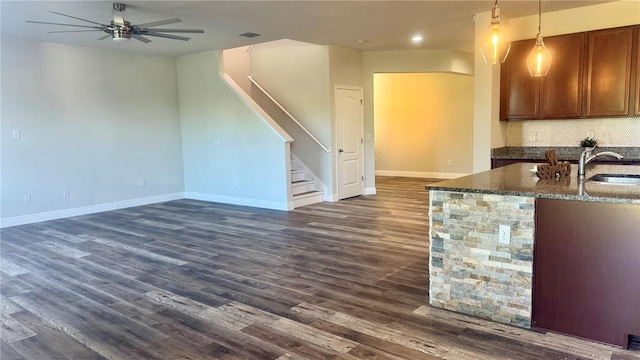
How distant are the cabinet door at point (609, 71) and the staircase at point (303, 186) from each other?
4166 millimetres

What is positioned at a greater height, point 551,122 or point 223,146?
point 551,122

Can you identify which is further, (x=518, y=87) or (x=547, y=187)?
(x=518, y=87)

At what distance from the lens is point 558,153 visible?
5281mm

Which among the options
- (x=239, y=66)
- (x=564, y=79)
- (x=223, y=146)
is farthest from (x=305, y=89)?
(x=564, y=79)

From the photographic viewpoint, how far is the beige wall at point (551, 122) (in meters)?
4.66

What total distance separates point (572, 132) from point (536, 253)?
3.36 metres

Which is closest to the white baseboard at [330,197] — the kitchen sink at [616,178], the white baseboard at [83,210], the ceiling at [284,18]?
the ceiling at [284,18]

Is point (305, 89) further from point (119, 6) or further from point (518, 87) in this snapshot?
point (119, 6)

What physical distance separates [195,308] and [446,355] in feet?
5.83

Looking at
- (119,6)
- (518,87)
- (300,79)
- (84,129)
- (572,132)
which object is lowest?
(572,132)

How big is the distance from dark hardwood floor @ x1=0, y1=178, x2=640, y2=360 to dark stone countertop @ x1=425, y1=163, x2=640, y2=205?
86 cm

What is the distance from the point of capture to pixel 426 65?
25.6ft

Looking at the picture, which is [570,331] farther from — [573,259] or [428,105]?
[428,105]

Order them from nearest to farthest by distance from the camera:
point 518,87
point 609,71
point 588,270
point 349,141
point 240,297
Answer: point 588,270, point 240,297, point 609,71, point 518,87, point 349,141
